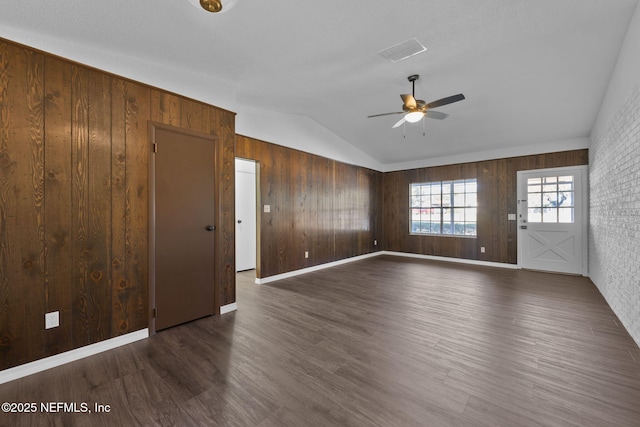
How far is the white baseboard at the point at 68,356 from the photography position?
1.93 m

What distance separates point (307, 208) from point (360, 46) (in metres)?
3.22

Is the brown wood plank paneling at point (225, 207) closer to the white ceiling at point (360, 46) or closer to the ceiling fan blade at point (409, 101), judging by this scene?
the white ceiling at point (360, 46)

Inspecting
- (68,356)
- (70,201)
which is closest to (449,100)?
(70,201)

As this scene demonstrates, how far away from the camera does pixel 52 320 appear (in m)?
2.10

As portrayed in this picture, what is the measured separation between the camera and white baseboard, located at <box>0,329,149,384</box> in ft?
6.32

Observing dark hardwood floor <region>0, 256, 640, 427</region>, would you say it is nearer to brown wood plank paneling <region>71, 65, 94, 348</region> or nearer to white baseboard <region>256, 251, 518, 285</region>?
brown wood plank paneling <region>71, 65, 94, 348</region>

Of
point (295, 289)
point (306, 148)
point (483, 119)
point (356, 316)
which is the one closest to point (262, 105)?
point (306, 148)

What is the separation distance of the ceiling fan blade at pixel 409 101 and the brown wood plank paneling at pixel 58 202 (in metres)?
3.39

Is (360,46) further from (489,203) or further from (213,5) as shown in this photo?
(489,203)

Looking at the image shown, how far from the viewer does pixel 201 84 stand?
9.91 ft

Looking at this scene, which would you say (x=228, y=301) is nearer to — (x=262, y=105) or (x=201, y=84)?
(x=201, y=84)

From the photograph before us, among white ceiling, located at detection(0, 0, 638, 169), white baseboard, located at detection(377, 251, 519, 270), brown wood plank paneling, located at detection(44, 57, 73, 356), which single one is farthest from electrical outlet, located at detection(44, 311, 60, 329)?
white baseboard, located at detection(377, 251, 519, 270)

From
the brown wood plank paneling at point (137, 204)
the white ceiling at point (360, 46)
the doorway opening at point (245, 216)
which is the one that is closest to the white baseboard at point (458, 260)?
the white ceiling at point (360, 46)

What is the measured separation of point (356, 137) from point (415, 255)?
3.55 meters
